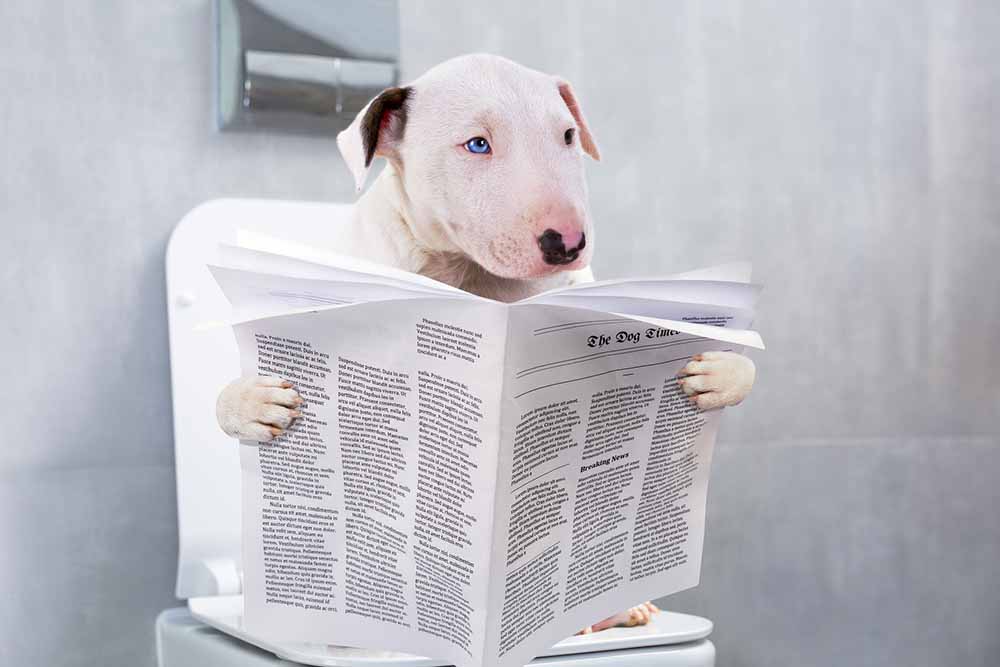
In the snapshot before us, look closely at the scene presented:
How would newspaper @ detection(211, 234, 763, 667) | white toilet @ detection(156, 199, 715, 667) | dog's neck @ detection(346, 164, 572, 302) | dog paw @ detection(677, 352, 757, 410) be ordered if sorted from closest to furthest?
newspaper @ detection(211, 234, 763, 667), dog paw @ detection(677, 352, 757, 410), dog's neck @ detection(346, 164, 572, 302), white toilet @ detection(156, 199, 715, 667)

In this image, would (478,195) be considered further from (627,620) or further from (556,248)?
(627,620)

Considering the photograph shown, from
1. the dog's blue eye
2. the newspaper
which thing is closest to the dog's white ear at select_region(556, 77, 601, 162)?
the dog's blue eye

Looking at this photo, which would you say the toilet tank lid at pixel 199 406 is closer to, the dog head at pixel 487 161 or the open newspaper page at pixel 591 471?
the dog head at pixel 487 161

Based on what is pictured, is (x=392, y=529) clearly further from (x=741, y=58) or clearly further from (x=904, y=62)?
(x=904, y=62)

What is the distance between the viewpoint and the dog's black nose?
78cm

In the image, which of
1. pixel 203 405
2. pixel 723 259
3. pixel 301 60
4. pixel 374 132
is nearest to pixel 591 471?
pixel 374 132

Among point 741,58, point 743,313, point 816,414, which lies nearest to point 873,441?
point 816,414

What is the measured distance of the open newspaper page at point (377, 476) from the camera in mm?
716

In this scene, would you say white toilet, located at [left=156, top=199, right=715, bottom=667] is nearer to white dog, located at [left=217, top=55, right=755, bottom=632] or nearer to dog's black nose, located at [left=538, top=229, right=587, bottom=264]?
white dog, located at [left=217, top=55, right=755, bottom=632]

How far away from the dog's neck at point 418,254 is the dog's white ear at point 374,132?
3cm

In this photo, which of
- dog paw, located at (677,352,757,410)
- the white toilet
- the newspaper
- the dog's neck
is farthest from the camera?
the white toilet

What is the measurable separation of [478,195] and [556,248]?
0.32ft

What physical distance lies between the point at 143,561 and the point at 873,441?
117 centimetres

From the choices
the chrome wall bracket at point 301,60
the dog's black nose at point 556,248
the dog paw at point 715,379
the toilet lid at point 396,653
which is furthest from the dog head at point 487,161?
the chrome wall bracket at point 301,60
